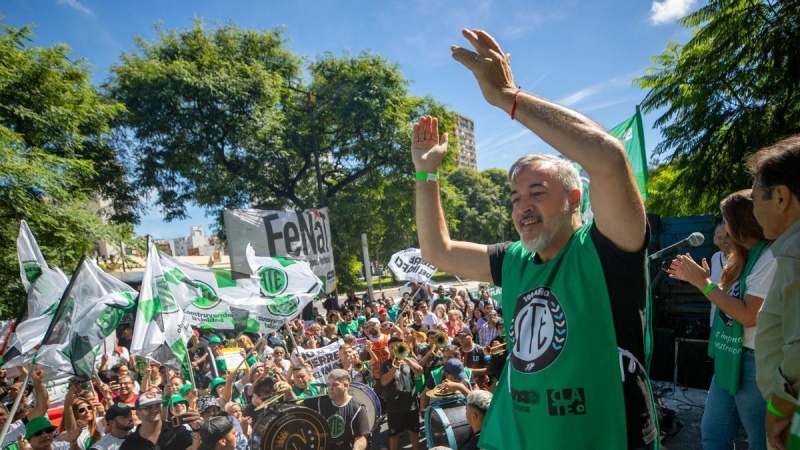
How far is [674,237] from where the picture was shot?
964 centimetres

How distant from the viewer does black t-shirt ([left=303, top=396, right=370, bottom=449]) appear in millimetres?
5273

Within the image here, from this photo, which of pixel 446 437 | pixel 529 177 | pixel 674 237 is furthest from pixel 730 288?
pixel 674 237

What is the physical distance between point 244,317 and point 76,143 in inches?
301

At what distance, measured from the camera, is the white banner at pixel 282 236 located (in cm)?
1260

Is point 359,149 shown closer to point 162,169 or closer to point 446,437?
point 162,169

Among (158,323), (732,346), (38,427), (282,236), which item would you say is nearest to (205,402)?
(158,323)

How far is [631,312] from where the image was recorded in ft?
4.67

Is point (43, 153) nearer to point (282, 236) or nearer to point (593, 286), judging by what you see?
point (282, 236)

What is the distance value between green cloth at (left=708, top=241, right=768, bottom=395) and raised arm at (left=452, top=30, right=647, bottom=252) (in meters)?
1.64

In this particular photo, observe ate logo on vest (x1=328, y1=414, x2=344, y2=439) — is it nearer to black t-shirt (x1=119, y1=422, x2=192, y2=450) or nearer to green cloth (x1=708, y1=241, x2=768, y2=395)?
black t-shirt (x1=119, y1=422, x2=192, y2=450)

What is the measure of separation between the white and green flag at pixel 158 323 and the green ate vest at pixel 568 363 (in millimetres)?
5073

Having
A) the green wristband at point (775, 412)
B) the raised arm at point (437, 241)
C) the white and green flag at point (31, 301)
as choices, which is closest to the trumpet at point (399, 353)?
the white and green flag at point (31, 301)

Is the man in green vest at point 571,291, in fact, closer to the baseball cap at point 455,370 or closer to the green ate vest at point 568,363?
the green ate vest at point 568,363

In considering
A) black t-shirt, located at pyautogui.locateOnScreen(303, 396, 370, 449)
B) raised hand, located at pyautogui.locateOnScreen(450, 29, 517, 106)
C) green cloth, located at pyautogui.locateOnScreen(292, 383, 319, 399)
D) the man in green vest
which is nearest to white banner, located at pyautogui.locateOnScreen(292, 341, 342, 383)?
green cloth, located at pyautogui.locateOnScreen(292, 383, 319, 399)
